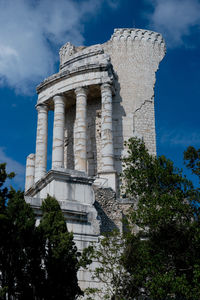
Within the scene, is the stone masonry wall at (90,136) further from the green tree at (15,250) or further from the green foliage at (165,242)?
the green tree at (15,250)

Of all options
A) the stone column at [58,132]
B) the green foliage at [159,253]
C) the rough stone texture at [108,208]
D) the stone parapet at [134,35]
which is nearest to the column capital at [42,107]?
the stone column at [58,132]

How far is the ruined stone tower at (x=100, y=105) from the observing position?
28500mm

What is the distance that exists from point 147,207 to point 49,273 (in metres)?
4.90

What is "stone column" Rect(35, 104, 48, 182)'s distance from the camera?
29403 millimetres

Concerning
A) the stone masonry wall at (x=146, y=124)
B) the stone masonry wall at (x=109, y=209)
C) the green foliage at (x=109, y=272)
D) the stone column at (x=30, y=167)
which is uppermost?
the stone masonry wall at (x=146, y=124)

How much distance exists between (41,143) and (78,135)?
313cm

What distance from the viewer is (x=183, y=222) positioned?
14.1m

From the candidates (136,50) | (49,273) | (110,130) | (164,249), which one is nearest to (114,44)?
(136,50)

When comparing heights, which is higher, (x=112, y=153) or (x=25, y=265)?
(x=112, y=153)

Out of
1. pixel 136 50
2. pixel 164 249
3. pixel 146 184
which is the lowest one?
pixel 164 249

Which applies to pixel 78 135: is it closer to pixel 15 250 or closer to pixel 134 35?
pixel 134 35

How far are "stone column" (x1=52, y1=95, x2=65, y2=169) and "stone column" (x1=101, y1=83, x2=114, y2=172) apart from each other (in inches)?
113

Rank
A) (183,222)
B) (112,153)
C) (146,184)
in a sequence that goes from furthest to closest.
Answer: (112,153) → (146,184) → (183,222)

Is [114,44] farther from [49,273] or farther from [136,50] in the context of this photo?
[49,273]
